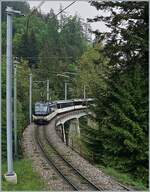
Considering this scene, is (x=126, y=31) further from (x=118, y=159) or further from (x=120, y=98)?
(x=118, y=159)

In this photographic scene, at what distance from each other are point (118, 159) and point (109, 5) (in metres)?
6.49

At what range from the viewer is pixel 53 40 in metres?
86.1

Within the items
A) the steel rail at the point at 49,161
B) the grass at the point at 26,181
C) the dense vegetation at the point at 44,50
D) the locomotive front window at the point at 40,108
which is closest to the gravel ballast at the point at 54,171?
the steel rail at the point at 49,161

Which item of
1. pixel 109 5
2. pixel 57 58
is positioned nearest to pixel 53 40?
pixel 57 58

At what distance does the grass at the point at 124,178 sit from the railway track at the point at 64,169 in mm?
1066

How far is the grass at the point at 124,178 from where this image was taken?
15.4m

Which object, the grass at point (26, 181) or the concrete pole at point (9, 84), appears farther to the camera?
the concrete pole at point (9, 84)

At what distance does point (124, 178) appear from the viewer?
16.5m

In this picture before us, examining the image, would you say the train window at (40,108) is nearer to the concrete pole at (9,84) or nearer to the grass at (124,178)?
the grass at (124,178)

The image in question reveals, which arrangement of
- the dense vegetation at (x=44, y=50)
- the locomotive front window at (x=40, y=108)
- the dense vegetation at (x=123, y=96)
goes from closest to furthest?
the dense vegetation at (x=123, y=96) < the locomotive front window at (x=40, y=108) < the dense vegetation at (x=44, y=50)

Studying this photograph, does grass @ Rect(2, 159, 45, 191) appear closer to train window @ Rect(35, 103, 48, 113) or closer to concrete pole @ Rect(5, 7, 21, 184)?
concrete pole @ Rect(5, 7, 21, 184)

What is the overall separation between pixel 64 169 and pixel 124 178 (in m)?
3.84

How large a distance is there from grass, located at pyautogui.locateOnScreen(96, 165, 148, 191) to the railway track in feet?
3.50

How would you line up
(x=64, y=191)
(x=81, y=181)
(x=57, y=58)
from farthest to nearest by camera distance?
(x=57, y=58)
(x=81, y=181)
(x=64, y=191)
